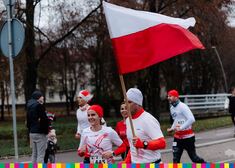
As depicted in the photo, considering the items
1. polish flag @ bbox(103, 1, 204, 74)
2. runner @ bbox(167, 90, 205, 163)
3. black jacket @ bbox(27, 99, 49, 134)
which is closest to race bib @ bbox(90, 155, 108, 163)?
polish flag @ bbox(103, 1, 204, 74)

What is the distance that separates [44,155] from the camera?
10.7m

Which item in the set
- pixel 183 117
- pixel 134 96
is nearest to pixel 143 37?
pixel 134 96

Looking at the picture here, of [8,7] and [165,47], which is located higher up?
[8,7]

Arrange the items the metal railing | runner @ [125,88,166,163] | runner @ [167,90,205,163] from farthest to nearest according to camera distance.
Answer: the metal railing
runner @ [167,90,205,163]
runner @ [125,88,166,163]

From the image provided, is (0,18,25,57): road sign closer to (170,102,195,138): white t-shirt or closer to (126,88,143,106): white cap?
(170,102,195,138): white t-shirt

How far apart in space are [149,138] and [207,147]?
838cm

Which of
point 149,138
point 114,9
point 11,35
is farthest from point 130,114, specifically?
point 11,35

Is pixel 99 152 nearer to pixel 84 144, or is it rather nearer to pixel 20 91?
pixel 84 144

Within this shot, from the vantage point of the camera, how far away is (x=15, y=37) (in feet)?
29.2

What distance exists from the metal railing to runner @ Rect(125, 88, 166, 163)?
3002cm

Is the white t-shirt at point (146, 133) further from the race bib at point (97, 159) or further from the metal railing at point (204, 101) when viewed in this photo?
the metal railing at point (204, 101)

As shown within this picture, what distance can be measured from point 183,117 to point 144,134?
4.28 metres

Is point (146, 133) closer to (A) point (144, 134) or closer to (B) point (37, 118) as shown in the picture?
(A) point (144, 134)

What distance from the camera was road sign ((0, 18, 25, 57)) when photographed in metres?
8.77
